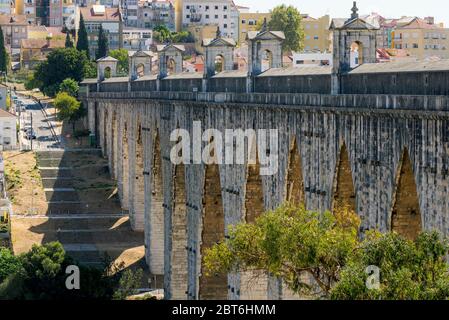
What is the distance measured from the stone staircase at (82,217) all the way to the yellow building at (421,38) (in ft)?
133

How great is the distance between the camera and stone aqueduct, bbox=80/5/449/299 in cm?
3853

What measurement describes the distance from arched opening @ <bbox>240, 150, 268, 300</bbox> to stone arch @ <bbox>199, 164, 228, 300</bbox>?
625 centimetres

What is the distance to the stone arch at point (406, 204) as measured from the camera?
39.9 meters

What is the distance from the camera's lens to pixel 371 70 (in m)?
43.2

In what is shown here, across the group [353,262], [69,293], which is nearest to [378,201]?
[353,262]

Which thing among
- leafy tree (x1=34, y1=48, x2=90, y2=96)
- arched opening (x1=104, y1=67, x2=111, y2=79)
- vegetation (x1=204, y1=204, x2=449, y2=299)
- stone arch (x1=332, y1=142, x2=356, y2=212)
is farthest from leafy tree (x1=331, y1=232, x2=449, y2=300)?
leafy tree (x1=34, y1=48, x2=90, y2=96)

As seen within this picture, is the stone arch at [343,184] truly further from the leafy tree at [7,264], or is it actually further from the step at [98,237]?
the step at [98,237]

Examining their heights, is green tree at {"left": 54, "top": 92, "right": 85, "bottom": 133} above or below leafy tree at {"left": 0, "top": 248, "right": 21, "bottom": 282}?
above

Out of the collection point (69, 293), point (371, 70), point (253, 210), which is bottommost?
point (69, 293)

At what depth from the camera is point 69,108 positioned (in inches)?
4993

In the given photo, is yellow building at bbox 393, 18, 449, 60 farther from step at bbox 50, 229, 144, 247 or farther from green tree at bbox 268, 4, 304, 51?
step at bbox 50, 229, 144, 247

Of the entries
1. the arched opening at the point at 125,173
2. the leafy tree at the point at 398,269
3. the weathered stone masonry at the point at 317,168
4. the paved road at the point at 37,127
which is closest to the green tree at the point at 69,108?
the paved road at the point at 37,127

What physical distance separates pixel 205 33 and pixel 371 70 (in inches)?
5995
